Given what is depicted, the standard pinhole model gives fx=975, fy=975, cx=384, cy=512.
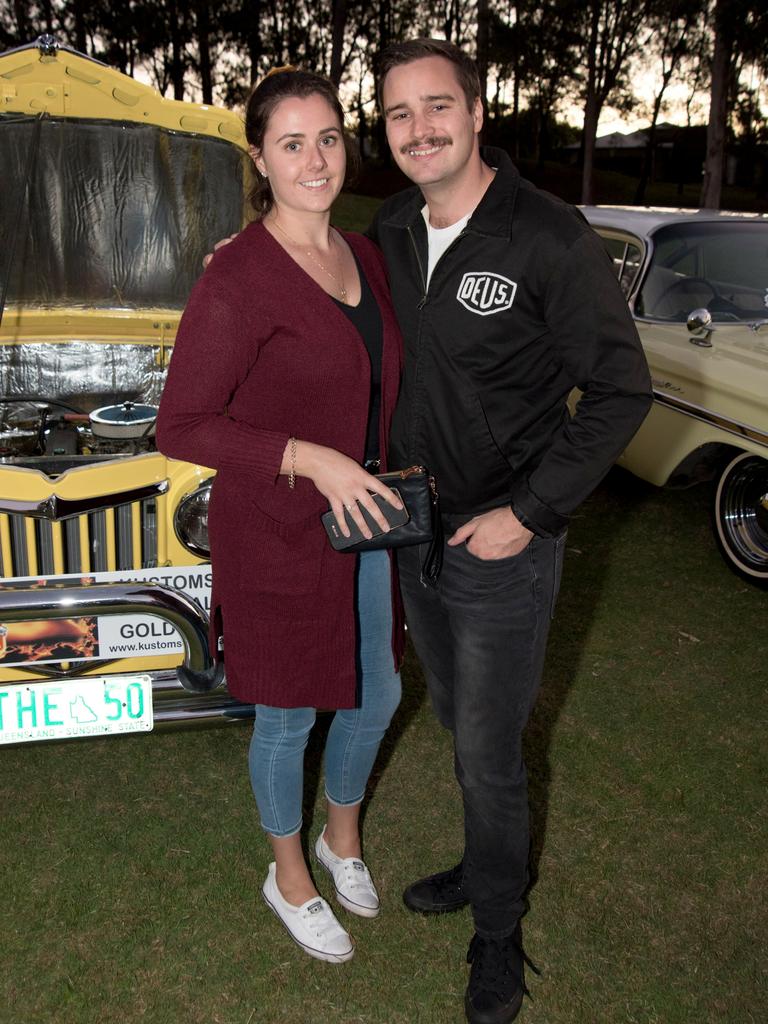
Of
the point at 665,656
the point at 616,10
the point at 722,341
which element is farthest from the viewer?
the point at 616,10

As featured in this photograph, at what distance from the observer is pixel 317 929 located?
→ 2.32 meters

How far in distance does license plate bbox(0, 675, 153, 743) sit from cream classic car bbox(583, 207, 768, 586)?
9.23ft

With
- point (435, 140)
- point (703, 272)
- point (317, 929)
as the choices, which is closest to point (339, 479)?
point (435, 140)

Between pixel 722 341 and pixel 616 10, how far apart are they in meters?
24.2

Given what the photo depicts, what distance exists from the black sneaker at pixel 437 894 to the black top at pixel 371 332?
117 cm

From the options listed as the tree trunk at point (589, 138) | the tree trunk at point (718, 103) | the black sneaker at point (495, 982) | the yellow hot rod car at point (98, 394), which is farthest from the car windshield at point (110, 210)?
the tree trunk at point (589, 138)

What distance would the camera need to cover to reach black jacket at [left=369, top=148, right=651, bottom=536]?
1.80m

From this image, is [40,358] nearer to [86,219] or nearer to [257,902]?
[86,219]

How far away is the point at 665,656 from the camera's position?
3.81 m

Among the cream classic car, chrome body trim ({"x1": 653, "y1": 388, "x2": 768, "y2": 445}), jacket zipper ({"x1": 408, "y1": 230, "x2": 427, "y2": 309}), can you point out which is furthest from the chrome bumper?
the cream classic car

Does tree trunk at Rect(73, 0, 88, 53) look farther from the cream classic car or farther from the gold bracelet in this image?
the gold bracelet

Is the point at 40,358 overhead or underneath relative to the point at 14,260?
underneath

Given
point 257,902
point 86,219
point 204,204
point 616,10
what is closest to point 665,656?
point 257,902

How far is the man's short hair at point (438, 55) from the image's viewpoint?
1.89 m
